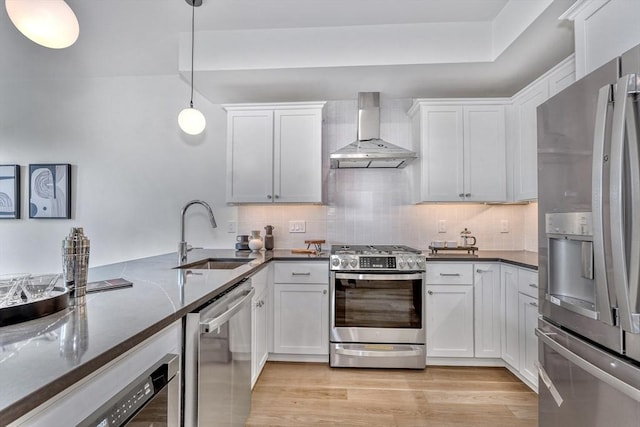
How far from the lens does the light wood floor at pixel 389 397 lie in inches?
75.4

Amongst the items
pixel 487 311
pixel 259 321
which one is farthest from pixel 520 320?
pixel 259 321

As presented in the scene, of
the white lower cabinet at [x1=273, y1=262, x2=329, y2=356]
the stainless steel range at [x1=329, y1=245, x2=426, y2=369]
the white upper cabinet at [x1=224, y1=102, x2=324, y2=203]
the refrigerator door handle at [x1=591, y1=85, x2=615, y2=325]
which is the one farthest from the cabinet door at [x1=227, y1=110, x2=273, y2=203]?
the refrigerator door handle at [x1=591, y1=85, x2=615, y2=325]

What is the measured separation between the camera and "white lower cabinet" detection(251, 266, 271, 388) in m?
2.10

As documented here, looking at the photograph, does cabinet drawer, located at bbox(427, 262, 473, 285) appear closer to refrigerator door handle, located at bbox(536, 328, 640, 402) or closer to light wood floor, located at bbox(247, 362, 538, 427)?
light wood floor, located at bbox(247, 362, 538, 427)

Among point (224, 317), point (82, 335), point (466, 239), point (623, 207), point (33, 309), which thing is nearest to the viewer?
point (82, 335)

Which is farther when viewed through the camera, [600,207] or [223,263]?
[223,263]

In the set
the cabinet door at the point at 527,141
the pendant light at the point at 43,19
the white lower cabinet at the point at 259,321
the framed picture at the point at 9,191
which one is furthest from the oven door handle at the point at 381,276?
the framed picture at the point at 9,191

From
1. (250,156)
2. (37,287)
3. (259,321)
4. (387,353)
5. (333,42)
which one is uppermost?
(333,42)

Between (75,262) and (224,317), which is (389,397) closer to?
(224,317)

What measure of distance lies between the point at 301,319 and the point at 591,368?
6.29ft

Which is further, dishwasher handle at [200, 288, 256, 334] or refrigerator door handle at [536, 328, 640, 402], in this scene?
dishwasher handle at [200, 288, 256, 334]

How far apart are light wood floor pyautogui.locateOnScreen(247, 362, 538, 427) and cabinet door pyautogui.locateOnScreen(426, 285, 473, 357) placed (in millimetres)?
160

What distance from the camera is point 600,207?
1079 millimetres

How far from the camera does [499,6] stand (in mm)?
2154
